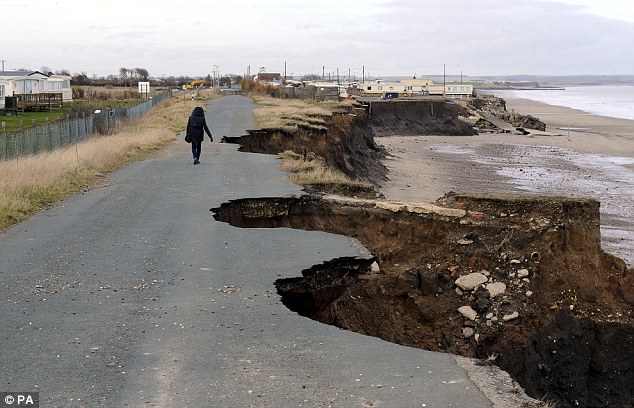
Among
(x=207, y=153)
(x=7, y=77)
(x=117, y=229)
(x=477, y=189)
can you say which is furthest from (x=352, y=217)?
(x=7, y=77)

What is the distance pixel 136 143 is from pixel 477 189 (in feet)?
42.4

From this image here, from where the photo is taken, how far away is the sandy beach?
84.8 ft

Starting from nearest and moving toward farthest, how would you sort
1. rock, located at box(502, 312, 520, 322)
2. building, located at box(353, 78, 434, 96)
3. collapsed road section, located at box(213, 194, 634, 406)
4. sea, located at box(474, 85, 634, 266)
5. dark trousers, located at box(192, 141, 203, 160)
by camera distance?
collapsed road section, located at box(213, 194, 634, 406) < rock, located at box(502, 312, 520, 322) < dark trousers, located at box(192, 141, 203, 160) < sea, located at box(474, 85, 634, 266) < building, located at box(353, 78, 434, 96)

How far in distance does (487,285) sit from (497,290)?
16 cm

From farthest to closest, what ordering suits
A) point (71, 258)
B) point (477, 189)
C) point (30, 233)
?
point (477, 189)
point (30, 233)
point (71, 258)

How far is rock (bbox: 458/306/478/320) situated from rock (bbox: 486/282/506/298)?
1.29 feet

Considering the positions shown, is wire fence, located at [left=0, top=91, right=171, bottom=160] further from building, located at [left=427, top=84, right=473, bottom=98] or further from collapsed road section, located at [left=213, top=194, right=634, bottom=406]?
building, located at [left=427, top=84, right=473, bottom=98]

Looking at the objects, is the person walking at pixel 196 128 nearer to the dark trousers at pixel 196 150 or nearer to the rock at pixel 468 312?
the dark trousers at pixel 196 150

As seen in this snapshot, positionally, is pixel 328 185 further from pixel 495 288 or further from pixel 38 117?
pixel 38 117

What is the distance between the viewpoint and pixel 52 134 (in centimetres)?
2308

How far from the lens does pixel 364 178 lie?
31.5 m

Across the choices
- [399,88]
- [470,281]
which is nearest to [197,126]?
[470,281]

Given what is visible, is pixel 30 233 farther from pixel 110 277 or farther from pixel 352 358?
pixel 352 358

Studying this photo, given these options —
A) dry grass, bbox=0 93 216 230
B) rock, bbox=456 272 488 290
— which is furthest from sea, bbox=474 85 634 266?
dry grass, bbox=0 93 216 230
